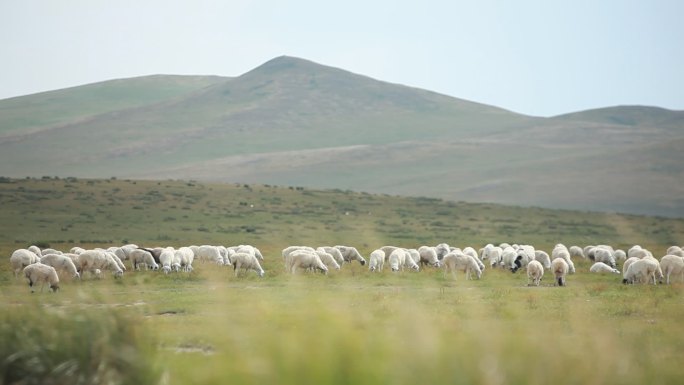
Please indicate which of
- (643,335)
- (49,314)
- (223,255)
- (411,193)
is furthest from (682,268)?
(411,193)

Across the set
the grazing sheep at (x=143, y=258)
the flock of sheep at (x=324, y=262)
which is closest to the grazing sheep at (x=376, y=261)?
the flock of sheep at (x=324, y=262)

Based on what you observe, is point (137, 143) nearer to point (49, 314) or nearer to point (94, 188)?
point (94, 188)

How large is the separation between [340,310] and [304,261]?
20135 millimetres

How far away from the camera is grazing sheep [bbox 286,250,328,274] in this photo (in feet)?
86.6

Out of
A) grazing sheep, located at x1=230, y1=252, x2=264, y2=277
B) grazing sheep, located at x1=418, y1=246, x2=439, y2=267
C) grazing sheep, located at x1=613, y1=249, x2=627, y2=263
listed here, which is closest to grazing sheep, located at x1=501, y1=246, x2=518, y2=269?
grazing sheep, located at x1=418, y1=246, x2=439, y2=267

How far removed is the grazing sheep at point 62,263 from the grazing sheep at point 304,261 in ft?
19.0

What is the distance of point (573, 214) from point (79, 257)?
5867cm

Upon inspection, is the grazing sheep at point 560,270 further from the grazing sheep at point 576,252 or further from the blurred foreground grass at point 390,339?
the grazing sheep at point 576,252

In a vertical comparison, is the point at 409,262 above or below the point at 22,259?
below

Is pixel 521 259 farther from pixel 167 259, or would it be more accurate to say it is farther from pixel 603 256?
pixel 167 259

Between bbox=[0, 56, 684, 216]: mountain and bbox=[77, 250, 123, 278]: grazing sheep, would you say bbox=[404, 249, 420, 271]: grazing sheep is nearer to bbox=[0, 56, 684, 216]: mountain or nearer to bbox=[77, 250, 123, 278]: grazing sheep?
bbox=[77, 250, 123, 278]: grazing sheep

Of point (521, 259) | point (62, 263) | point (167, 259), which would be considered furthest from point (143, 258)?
point (521, 259)

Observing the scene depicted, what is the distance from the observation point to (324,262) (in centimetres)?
2897

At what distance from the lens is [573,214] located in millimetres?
77500
